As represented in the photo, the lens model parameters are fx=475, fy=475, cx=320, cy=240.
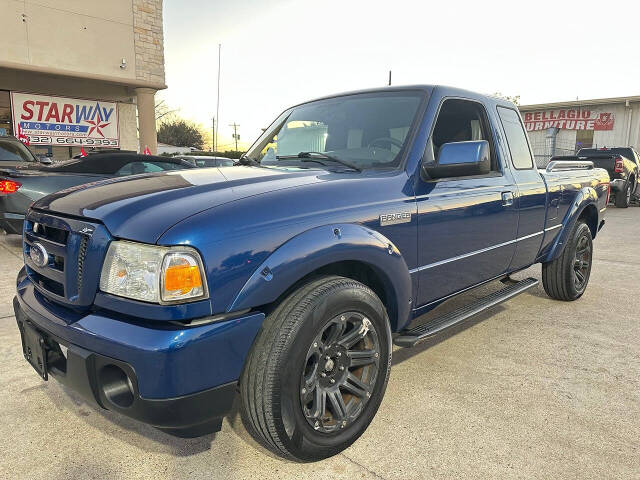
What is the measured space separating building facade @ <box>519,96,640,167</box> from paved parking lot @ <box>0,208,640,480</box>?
23.1 metres

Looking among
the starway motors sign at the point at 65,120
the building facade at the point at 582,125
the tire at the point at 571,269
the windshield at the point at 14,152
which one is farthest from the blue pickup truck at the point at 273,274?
the building facade at the point at 582,125

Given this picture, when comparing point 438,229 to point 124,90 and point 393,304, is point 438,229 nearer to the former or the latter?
point 393,304

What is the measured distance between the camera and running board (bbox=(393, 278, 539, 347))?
103 inches

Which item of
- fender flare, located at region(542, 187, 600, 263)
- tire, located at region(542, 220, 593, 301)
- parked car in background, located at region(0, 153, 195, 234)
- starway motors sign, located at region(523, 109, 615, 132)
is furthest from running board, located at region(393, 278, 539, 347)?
starway motors sign, located at region(523, 109, 615, 132)

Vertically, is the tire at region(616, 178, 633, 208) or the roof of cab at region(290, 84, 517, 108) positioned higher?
the roof of cab at region(290, 84, 517, 108)

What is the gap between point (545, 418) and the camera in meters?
2.58

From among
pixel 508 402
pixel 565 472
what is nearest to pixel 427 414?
pixel 508 402

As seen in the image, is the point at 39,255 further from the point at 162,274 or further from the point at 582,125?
the point at 582,125

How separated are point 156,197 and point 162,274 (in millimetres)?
446

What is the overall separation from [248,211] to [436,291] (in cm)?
149

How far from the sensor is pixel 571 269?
15.0ft

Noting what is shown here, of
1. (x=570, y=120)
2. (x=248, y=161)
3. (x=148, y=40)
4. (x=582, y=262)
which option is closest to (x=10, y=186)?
(x=248, y=161)

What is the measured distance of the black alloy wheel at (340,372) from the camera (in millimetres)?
2105

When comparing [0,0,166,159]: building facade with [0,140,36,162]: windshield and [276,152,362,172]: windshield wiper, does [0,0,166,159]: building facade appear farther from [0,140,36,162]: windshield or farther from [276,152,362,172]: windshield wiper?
[276,152,362,172]: windshield wiper
